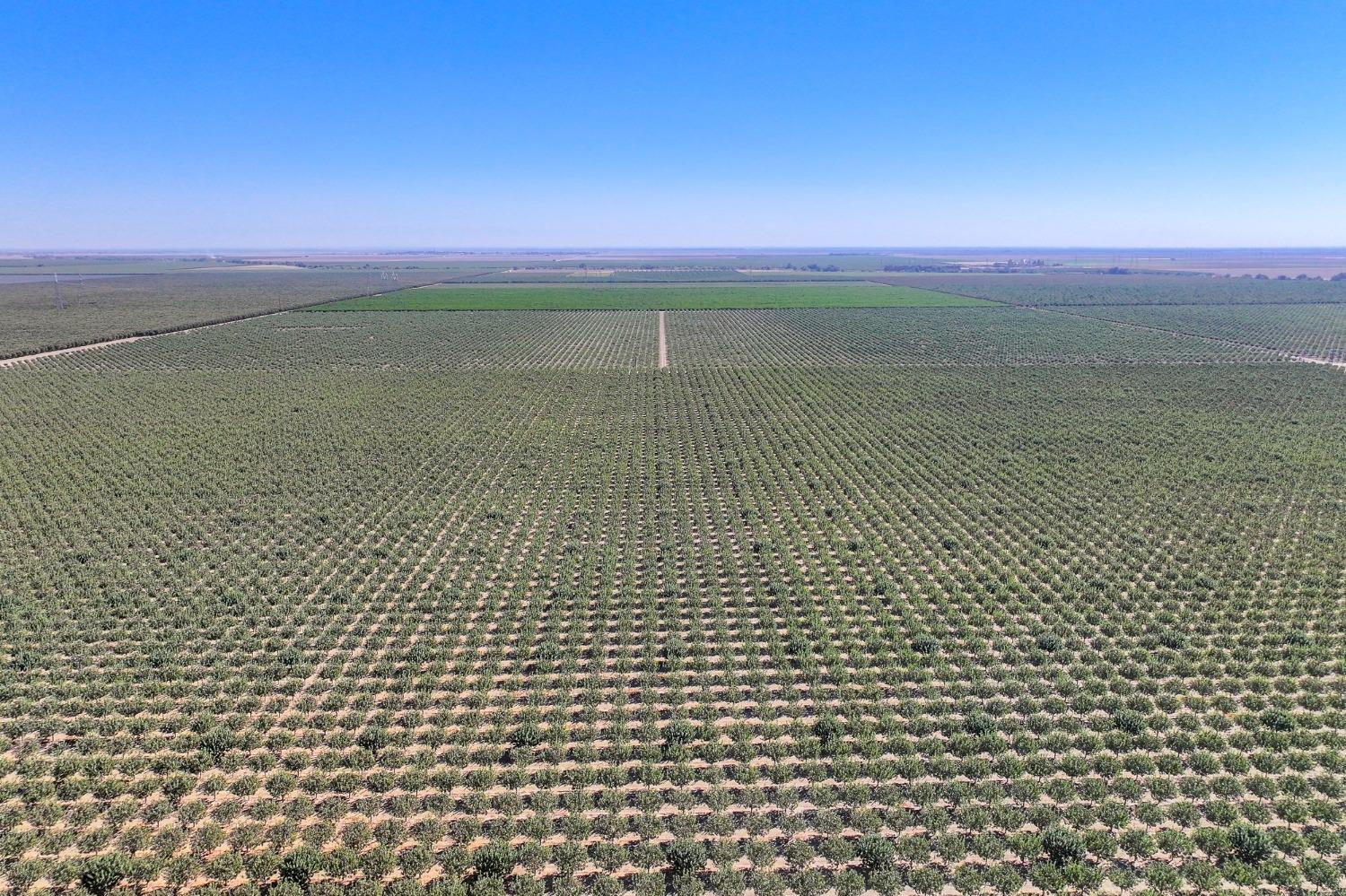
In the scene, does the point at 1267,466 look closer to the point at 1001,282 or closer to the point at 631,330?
the point at 631,330

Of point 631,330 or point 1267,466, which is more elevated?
point 631,330

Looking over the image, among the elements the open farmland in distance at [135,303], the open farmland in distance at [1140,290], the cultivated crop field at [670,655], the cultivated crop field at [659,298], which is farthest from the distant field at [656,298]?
the cultivated crop field at [670,655]

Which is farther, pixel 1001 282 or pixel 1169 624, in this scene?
pixel 1001 282

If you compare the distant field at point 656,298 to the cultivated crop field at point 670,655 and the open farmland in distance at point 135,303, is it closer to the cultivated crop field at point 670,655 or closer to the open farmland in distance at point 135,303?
the open farmland in distance at point 135,303

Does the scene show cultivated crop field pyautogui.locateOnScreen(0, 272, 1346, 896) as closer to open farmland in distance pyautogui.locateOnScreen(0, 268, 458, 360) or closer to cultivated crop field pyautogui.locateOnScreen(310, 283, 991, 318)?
open farmland in distance pyautogui.locateOnScreen(0, 268, 458, 360)

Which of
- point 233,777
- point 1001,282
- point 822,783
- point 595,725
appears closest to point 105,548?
point 233,777

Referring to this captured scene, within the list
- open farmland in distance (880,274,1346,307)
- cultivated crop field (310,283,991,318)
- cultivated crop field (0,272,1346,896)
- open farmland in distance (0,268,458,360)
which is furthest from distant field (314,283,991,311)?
cultivated crop field (0,272,1346,896)
